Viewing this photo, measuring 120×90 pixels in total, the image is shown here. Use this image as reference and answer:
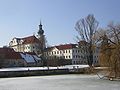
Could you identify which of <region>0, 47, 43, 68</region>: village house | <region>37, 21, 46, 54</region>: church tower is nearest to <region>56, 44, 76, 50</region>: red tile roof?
<region>37, 21, 46, 54</region>: church tower

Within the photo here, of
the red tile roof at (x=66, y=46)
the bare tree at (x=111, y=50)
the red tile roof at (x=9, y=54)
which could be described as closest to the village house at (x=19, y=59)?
the red tile roof at (x=9, y=54)

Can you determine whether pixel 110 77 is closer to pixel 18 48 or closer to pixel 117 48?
pixel 117 48

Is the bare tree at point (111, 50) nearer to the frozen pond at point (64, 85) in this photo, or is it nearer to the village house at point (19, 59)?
the frozen pond at point (64, 85)

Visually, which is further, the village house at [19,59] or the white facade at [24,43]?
the white facade at [24,43]

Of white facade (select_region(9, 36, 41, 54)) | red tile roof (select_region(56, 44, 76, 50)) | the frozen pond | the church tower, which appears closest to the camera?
the frozen pond

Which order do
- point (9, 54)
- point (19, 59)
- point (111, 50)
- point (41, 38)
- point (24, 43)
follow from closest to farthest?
point (111, 50) → point (9, 54) → point (19, 59) → point (41, 38) → point (24, 43)

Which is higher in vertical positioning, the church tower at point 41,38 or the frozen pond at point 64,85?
the church tower at point 41,38

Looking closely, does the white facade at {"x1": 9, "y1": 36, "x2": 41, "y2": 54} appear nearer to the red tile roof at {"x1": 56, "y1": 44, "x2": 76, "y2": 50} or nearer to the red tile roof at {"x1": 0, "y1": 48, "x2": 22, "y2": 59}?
the red tile roof at {"x1": 56, "y1": 44, "x2": 76, "y2": 50}

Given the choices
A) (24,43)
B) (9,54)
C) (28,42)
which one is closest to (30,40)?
(28,42)

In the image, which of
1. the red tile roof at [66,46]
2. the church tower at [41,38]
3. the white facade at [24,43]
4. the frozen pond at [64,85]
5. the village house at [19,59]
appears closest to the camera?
the frozen pond at [64,85]

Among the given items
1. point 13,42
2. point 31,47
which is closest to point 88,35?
point 31,47

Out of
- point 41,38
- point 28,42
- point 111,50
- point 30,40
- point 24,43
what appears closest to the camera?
point 111,50

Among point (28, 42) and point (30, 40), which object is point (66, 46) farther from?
point (28, 42)

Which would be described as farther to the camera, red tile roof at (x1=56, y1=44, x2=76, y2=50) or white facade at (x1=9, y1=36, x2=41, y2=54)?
white facade at (x1=9, y1=36, x2=41, y2=54)
